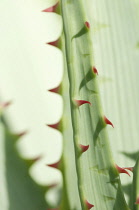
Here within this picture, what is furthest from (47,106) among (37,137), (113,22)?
(113,22)

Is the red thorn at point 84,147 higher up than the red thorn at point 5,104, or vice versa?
the red thorn at point 5,104

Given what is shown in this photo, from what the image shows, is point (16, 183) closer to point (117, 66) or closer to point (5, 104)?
point (5, 104)

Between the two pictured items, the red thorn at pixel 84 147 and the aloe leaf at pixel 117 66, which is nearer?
the red thorn at pixel 84 147

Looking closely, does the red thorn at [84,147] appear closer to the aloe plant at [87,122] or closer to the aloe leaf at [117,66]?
the aloe plant at [87,122]

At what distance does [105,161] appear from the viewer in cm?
36

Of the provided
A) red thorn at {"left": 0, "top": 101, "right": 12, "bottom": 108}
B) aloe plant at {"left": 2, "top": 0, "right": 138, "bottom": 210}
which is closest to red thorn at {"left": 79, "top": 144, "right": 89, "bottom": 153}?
aloe plant at {"left": 2, "top": 0, "right": 138, "bottom": 210}

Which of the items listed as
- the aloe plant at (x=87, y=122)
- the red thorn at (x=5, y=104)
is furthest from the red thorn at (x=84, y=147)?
the red thorn at (x=5, y=104)

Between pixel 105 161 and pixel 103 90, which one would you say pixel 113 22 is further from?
pixel 105 161

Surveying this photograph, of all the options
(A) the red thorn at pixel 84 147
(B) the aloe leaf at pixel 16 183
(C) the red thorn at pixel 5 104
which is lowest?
(B) the aloe leaf at pixel 16 183

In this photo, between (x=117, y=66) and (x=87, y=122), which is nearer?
(x=87, y=122)

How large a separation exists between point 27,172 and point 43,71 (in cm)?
11

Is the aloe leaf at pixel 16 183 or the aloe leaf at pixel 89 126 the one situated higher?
the aloe leaf at pixel 89 126

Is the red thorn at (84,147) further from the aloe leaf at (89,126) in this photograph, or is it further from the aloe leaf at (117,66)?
the aloe leaf at (117,66)

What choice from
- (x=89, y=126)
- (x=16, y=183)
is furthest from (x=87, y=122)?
(x=16, y=183)
